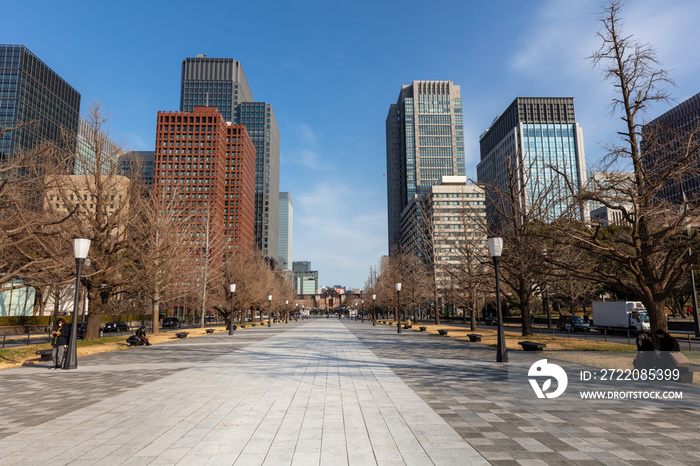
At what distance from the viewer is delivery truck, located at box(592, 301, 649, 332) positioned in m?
38.8

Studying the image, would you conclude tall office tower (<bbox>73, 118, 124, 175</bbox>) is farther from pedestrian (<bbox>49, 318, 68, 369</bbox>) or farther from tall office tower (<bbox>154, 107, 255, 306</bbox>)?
tall office tower (<bbox>154, 107, 255, 306</bbox>)

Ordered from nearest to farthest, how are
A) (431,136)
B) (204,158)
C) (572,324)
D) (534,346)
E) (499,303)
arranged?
(499,303) < (534,346) < (572,324) < (204,158) < (431,136)

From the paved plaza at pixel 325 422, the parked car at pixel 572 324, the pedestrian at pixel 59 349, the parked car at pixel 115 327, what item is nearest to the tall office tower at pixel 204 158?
the parked car at pixel 115 327

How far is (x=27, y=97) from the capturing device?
456ft

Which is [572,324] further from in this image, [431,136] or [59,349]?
[431,136]

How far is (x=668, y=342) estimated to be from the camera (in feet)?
38.0

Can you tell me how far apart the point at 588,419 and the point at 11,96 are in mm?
179999

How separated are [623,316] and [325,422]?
42.9m

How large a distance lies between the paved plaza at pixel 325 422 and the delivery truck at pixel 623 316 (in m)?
34.7

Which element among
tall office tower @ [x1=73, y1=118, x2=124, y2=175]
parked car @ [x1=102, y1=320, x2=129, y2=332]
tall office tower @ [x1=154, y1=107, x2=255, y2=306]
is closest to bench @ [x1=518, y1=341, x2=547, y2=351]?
tall office tower @ [x1=73, y1=118, x2=124, y2=175]

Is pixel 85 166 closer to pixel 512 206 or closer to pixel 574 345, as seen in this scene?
pixel 512 206

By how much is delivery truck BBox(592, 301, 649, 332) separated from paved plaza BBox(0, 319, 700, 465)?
34.7 meters

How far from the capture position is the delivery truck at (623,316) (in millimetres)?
38812

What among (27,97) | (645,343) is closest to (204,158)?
Answer: (27,97)
